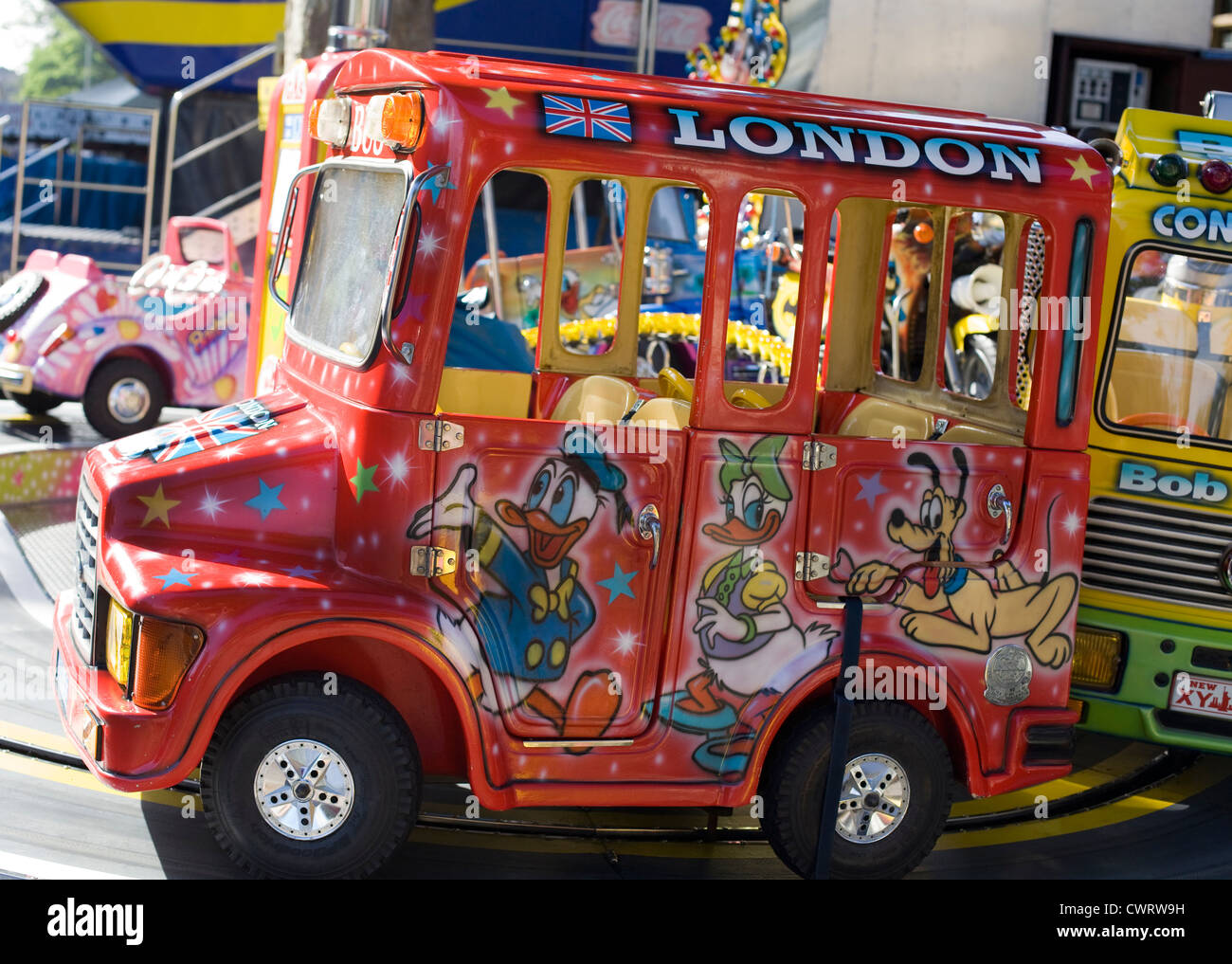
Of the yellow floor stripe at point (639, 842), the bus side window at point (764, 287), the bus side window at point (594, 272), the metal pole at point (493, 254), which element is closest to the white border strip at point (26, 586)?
the yellow floor stripe at point (639, 842)

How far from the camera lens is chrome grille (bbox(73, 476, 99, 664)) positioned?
4407 mm

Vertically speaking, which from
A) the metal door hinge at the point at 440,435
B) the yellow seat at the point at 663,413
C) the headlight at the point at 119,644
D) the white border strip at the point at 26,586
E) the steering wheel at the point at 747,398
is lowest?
the white border strip at the point at 26,586

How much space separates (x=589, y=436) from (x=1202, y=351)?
116 inches

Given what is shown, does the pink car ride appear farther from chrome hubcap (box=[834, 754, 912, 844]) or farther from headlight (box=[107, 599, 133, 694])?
chrome hubcap (box=[834, 754, 912, 844])

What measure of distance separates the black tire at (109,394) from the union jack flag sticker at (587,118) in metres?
8.42

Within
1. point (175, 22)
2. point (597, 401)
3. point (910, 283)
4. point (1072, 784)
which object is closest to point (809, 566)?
point (597, 401)

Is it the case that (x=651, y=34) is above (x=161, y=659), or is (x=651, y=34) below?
above

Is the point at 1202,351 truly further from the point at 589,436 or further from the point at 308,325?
the point at 308,325

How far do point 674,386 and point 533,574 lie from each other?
61.3 inches

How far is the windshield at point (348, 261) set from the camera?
446 centimetres

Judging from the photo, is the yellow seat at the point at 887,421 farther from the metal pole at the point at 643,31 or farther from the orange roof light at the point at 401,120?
the metal pole at the point at 643,31

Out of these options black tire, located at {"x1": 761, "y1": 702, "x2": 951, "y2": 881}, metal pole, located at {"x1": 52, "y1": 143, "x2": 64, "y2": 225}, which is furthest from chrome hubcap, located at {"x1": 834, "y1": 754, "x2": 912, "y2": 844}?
metal pole, located at {"x1": 52, "y1": 143, "x2": 64, "y2": 225}

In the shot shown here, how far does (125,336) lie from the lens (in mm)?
11844

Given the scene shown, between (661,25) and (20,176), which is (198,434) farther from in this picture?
(661,25)
